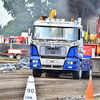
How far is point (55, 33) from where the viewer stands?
16.0 metres

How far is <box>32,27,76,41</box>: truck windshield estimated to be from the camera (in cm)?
1592

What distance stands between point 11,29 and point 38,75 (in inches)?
2704

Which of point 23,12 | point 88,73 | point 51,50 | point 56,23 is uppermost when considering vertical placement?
point 23,12

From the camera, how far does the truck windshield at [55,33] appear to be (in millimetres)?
15922

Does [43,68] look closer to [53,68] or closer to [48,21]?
[53,68]

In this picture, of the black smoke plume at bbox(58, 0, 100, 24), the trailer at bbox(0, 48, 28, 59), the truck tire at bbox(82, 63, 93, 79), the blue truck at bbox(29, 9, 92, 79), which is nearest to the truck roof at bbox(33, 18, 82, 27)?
the blue truck at bbox(29, 9, 92, 79)

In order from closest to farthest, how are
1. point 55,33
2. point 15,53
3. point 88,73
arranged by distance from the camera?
point 55,33 → point 88,73 → point 15,53

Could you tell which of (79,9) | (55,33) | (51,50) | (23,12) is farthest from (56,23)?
(23,12)

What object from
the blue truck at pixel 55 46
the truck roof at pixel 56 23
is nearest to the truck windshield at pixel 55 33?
the blue truck at pixel 55 46

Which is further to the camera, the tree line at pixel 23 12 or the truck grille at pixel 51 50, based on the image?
the tree line at pixel 23 12

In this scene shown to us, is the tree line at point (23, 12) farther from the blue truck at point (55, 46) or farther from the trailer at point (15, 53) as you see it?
the blue truck at point (55, 46)

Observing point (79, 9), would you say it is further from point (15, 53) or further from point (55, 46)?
point (15, 53)

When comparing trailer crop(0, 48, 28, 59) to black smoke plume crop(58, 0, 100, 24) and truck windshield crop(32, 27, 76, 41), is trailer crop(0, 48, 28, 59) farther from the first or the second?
truck windshield crop(32, 27, 76, 41)

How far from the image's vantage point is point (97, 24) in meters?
19.3
